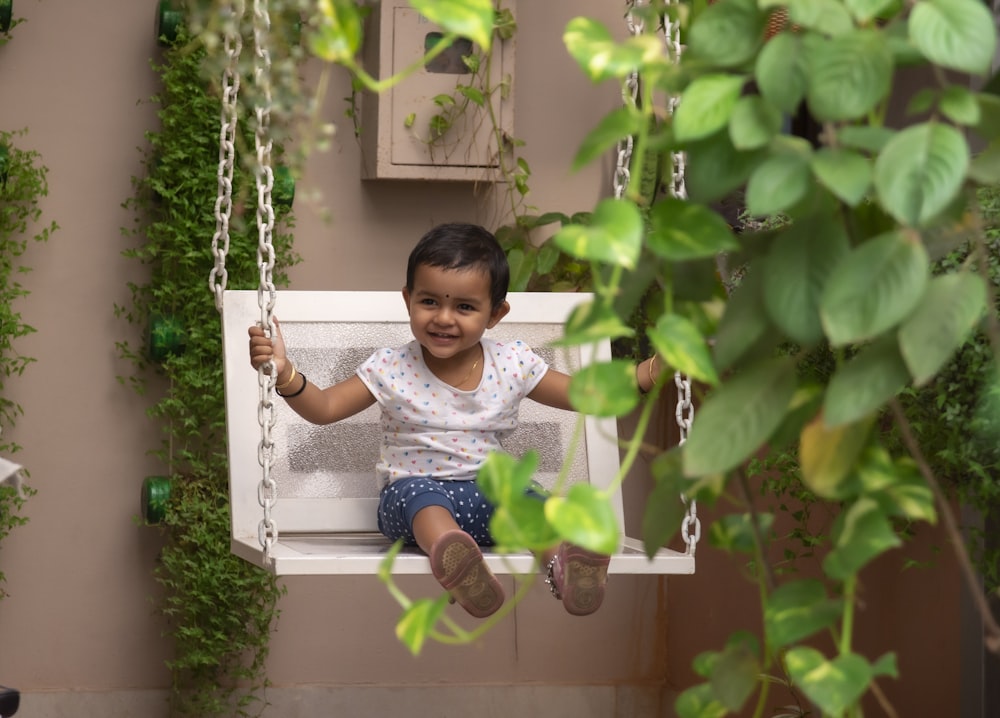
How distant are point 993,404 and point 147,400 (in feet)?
6.88

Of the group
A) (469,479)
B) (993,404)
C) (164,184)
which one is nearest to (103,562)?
(164,184)

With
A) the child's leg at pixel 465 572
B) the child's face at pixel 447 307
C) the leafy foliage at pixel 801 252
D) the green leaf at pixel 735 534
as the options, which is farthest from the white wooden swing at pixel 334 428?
the leafy foliage at pixel 801 252

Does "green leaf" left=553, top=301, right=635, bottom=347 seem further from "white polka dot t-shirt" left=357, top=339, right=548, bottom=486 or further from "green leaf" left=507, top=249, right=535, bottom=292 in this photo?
"green leaf" left=507, top=249, right=535, bottom=292

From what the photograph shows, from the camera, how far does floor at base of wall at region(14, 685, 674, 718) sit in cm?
316

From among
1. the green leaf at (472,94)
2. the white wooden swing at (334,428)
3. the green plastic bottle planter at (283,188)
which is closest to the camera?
the white wooden swing at (334,428)

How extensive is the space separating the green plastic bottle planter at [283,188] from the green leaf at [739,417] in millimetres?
2215

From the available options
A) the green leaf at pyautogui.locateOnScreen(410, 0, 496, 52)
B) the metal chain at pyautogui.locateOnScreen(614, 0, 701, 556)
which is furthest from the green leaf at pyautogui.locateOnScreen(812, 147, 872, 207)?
the metal chain at pyautogui.locateOnScreen(614, 0, 701, 556)

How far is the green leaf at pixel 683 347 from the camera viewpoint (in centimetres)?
79

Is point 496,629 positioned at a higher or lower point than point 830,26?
lower

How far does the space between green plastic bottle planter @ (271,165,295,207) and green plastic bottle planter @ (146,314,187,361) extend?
367 mm

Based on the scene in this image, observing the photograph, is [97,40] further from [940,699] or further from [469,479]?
[940,699]

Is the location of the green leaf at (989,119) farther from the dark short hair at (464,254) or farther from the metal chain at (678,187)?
the dark short hair at (464,254)

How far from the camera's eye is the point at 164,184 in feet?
9.94

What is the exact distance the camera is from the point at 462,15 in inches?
30.9
